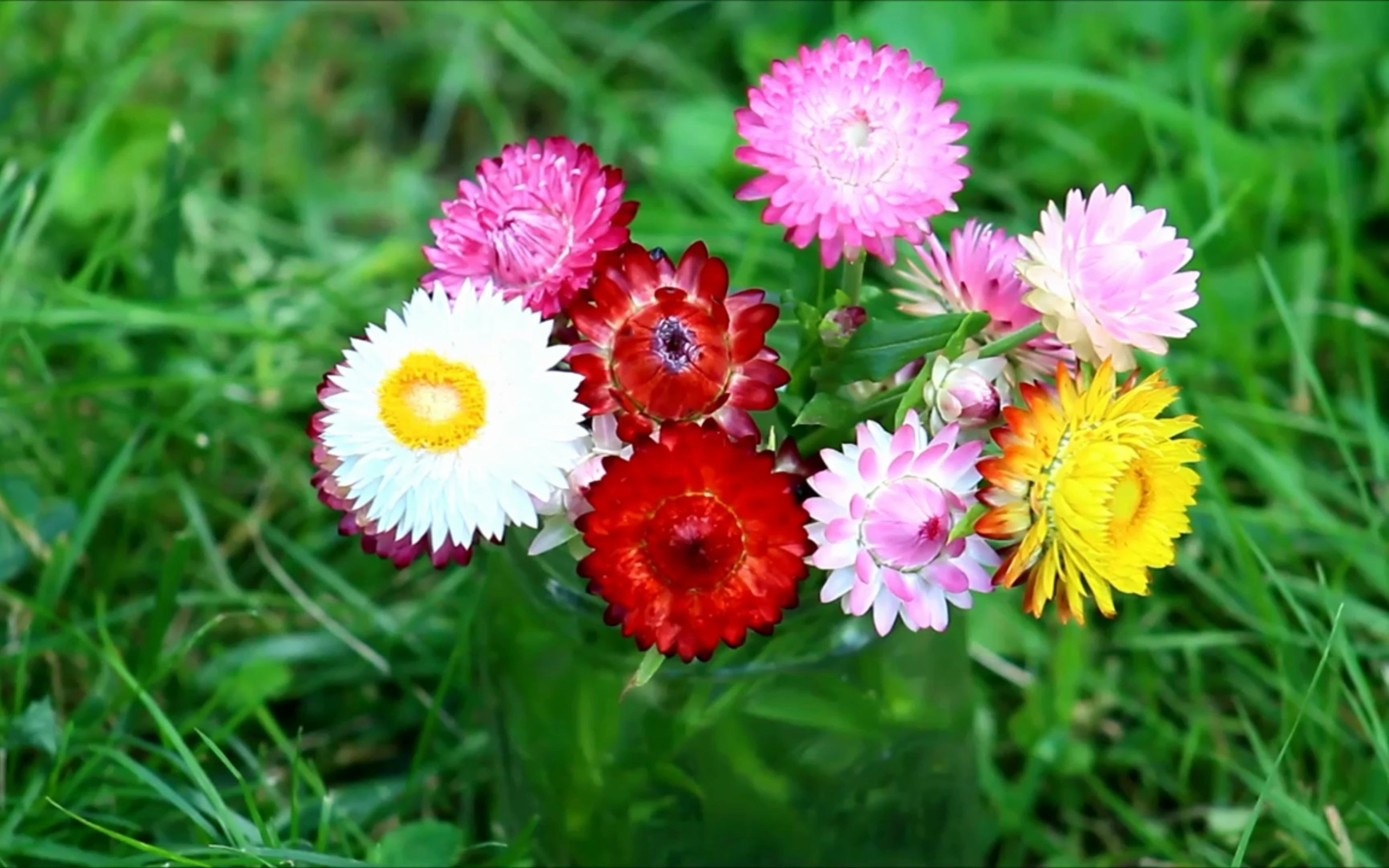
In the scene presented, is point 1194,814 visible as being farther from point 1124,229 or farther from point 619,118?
point 619,118

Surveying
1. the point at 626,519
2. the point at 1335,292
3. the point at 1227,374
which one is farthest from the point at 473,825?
the point at 1335,292

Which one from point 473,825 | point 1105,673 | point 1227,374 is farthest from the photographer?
point 1227,374

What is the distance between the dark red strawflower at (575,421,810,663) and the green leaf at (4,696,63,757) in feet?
1.47

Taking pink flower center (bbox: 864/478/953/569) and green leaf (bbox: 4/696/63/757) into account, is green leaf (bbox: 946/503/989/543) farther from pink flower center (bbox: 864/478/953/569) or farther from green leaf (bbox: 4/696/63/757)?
green leaf (bbox: 4/696/63/757)

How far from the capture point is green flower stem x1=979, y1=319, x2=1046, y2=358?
554mm

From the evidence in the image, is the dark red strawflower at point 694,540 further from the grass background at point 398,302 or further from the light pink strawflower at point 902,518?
the grass background at point 398,302

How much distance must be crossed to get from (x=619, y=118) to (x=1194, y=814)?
32.5 inches

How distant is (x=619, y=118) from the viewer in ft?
4.51

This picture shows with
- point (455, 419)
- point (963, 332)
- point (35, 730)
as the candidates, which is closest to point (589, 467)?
point (455, 419)

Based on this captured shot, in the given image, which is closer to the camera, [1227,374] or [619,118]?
[1227,374]

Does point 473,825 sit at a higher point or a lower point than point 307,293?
lower

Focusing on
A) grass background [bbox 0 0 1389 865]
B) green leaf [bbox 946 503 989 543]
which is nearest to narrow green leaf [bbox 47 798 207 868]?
grass background [bbox 0 0 1389 865]

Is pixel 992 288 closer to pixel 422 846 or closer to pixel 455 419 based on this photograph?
pixel 455 419

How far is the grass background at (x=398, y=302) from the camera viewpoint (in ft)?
2.85
